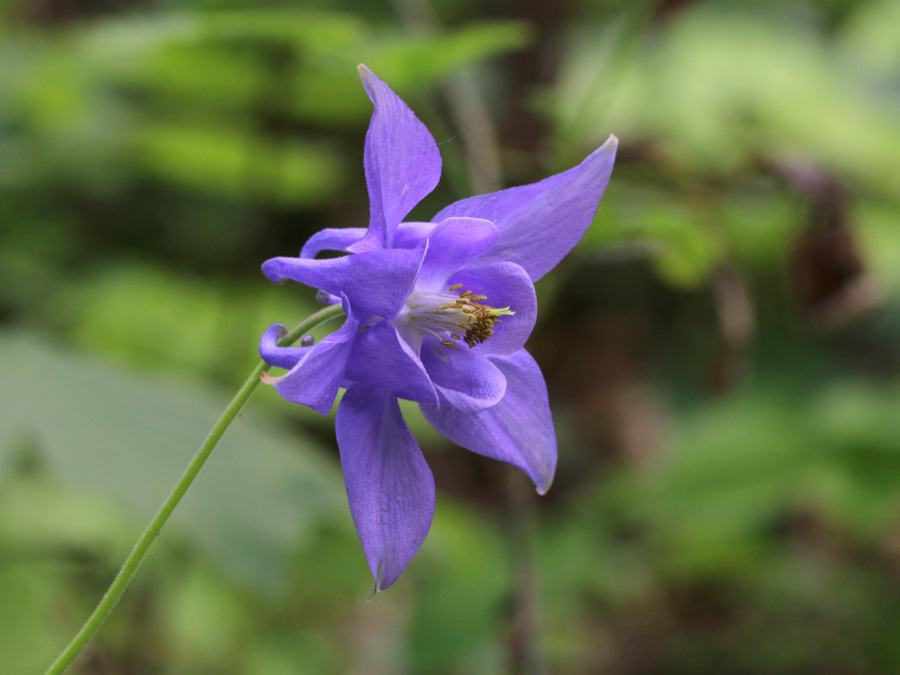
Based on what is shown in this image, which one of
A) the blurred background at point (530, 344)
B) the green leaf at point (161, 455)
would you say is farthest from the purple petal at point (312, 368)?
the green leaf at point (161, 455)

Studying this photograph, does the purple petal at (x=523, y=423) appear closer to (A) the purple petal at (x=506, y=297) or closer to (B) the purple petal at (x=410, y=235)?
(A) the purple petal at (x=506, y=297)

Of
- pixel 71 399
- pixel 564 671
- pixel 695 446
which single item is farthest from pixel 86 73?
pixel 564 671

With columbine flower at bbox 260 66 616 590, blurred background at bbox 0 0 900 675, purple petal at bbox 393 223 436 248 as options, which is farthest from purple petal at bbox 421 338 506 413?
blurred background at bbox 0 0 900 675

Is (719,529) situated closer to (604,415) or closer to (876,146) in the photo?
(604,415)

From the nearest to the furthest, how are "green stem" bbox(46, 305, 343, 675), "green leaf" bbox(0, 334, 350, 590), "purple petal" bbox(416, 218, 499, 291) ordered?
1. "green stem" bbox(46, 305, 343, 675)
2. "purple petal" bbox(416, 218, 499, 291)
3. "green leaf" bbox(0, 334, 350, 590)

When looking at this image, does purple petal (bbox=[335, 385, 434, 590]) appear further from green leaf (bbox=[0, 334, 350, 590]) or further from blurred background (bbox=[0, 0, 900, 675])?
green leaf (bbox=[0, 334, 350, 590])

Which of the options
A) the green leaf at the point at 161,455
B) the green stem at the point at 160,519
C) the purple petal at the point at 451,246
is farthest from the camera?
the green leaf at the point at 161,455
